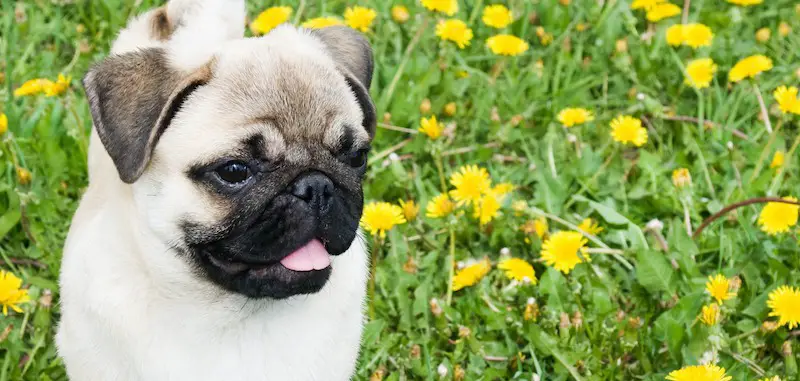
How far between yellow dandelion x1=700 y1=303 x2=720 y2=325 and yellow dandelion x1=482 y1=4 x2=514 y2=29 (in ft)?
7.05

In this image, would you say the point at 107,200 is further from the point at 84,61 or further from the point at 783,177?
the point at 783,177

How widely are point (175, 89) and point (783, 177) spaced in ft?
9.60

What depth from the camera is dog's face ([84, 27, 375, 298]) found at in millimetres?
2727

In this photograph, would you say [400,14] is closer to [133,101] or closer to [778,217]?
[778,217]

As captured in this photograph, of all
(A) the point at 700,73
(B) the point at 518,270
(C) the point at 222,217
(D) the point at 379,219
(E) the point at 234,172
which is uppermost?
(E) the point at 234,172

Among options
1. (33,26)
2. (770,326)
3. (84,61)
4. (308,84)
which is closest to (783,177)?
(770,326)

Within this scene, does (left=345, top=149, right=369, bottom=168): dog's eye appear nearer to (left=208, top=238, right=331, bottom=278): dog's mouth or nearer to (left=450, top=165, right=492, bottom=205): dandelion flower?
(left=208, top=238, right=331, bottom=278): dog's mouth

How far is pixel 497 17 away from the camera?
511 cm

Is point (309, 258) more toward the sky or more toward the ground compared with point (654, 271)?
more toward the sky

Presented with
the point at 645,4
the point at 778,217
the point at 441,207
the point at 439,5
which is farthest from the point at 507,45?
the point at 778,217

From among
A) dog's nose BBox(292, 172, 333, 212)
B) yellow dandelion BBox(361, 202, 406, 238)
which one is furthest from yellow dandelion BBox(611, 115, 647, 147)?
dog's nose BBox(292, 172, 333, 212)

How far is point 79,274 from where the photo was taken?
3111mm

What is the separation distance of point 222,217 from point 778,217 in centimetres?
225

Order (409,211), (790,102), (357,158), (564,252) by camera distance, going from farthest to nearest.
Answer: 1. (790,102)
2. (409,211)
3. (564,252)
4. (357,158)
